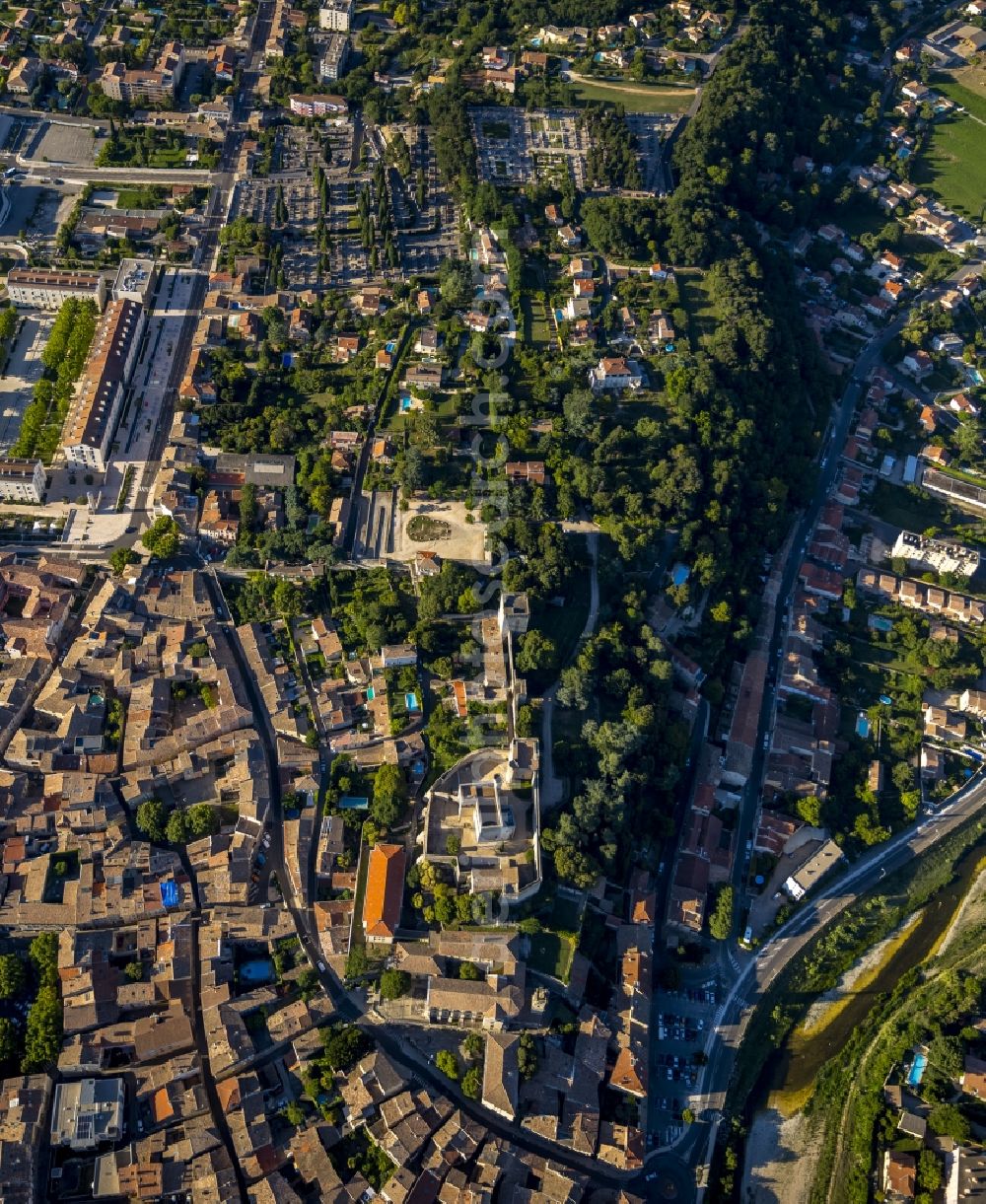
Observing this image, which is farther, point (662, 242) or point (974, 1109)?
point (662, 242)

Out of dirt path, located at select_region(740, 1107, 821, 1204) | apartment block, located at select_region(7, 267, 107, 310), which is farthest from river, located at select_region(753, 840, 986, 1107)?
apartment block, located at select_region(7, 267, 107, 310)

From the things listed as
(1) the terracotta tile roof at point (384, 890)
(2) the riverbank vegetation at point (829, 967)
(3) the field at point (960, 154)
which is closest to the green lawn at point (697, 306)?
(3) the field at point (960, 154)

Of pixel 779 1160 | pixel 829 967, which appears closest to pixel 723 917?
pixel 829 967

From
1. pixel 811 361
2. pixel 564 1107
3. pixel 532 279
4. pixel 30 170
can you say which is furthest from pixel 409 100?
pixel 564 1107

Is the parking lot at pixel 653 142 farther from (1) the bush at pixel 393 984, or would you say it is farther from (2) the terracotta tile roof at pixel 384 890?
(1) the bush at pixel 393 984

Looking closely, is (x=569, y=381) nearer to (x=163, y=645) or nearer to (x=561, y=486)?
(x=561, y=486)

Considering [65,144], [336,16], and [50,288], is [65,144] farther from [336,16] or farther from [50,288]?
[336,16]

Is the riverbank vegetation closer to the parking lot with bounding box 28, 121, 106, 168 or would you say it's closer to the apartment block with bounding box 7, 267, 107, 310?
the apartment block with bounding box 7, 267, 107, 310
